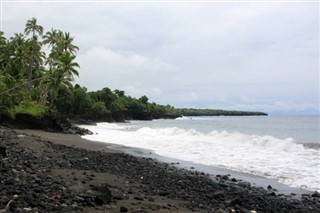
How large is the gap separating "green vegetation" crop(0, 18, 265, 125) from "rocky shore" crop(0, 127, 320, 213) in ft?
6.46

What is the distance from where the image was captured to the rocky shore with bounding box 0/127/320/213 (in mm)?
6707

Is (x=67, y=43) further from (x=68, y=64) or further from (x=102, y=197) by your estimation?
(x=102, y=197)

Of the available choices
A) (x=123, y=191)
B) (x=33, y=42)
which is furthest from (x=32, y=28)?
(x=123, y=191)

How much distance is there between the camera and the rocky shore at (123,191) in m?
6.71

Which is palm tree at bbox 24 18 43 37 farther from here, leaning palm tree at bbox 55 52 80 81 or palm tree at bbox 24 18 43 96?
leaning palm tree at bbox 55 52 80 81

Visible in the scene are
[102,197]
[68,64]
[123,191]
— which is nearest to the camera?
[102,197]

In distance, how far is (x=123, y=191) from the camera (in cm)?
874

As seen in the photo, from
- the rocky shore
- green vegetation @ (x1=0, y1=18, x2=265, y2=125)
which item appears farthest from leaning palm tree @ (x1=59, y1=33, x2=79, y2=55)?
the rocky shore

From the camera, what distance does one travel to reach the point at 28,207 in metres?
6.06

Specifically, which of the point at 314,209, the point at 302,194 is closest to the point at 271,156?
the point at 302,194

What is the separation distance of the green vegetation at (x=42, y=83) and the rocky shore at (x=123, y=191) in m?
1.97

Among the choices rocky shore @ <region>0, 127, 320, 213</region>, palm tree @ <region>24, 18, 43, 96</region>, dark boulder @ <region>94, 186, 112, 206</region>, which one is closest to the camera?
rocky shore @ <region>0, 127, 320, 213</region>

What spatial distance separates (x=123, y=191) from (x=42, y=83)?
4263 centimetres

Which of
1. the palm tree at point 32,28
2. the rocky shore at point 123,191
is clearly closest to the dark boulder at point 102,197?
the rocky shore at point 123,191
